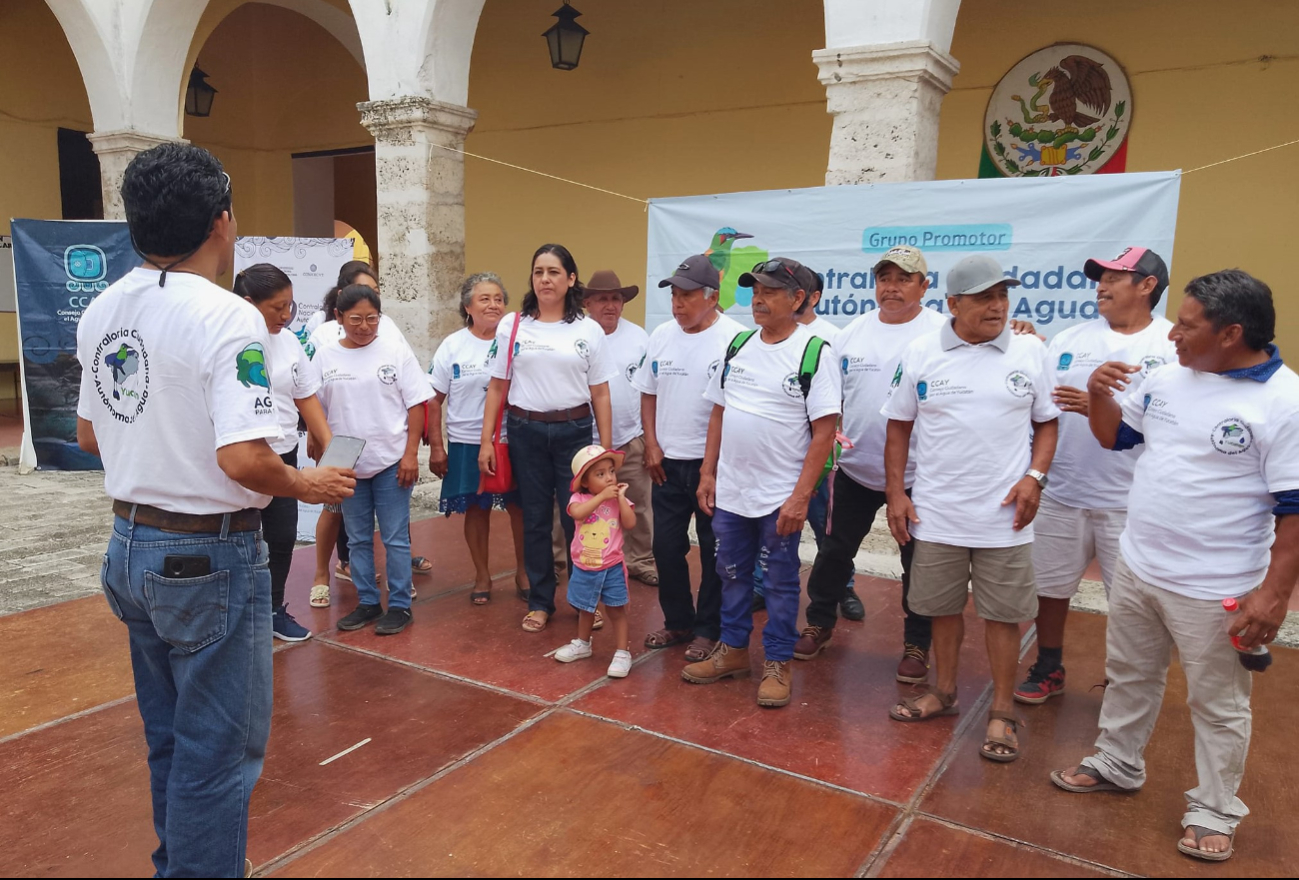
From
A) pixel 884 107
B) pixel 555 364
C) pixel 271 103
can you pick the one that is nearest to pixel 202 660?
pixel 555 364

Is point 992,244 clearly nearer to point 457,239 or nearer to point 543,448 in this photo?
point 543,448

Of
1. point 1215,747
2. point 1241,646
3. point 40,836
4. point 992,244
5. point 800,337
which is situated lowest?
point 40,836

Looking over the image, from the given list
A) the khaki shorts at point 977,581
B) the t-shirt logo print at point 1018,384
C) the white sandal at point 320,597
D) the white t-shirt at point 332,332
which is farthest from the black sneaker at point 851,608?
the white sandal at point 320,597

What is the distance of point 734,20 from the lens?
349 inches

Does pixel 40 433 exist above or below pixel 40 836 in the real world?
above

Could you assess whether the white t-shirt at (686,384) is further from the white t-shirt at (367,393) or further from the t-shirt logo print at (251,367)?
the t-shirt logo print at (251,367)

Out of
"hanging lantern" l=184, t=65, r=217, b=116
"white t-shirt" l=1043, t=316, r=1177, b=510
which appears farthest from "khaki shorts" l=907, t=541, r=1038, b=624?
"hanging lantern" l=184, t=65, r=217, b=116

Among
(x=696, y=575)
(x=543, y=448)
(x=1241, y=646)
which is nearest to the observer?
(x=1241, y=646)

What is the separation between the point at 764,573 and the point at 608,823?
125 centimetres

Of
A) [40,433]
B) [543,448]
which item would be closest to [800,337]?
[543,448]

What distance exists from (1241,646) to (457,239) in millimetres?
6503

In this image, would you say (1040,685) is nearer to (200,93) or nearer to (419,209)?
(419,209)

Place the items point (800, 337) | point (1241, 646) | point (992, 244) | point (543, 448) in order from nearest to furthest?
point (1241, 646) → point (800, 337) → point (543, 448) → point (992, 244)

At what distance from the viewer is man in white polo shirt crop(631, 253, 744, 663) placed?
13.2 ft
